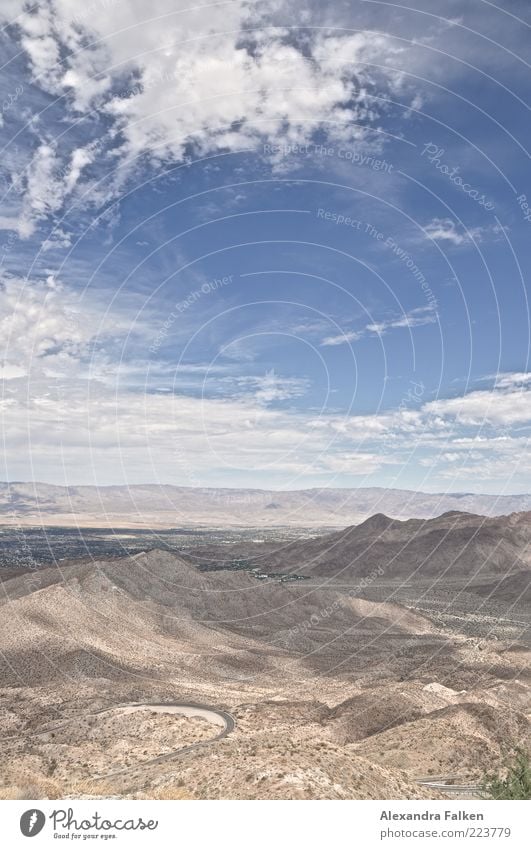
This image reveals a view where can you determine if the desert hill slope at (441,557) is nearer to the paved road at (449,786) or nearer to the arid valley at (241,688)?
the arid valley at (241,688)

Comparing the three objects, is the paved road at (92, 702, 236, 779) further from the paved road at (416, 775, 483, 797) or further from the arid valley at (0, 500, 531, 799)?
the paved road at (416, 775, 483, 797)

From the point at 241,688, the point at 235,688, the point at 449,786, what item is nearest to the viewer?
the point at 449,786

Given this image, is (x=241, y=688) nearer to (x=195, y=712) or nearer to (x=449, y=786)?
(x=195, y=712)
